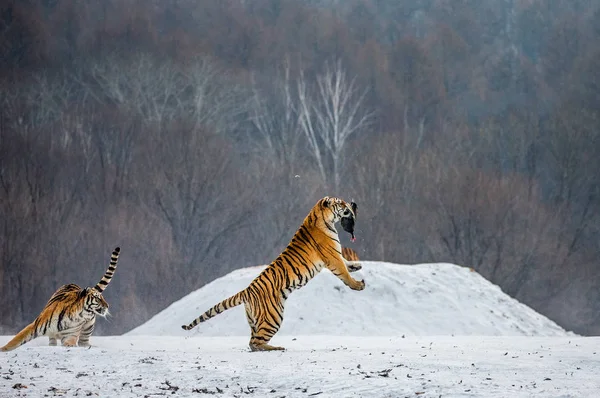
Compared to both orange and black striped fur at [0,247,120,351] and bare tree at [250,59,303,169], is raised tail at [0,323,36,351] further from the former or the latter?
bare tree at [250,59,303,169]

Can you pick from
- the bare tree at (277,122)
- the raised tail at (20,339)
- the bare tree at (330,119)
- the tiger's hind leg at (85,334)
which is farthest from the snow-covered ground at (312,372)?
the bare tree at (277,122)

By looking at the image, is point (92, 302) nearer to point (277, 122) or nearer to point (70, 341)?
point (70, 341)

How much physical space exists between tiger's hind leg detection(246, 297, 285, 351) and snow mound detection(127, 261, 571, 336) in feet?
22.8

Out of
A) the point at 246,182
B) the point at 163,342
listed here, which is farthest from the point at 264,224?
the point at 163,342

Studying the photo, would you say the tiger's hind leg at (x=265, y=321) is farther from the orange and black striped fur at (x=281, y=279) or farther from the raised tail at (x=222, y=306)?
the raised tail at (x=222, y=306)

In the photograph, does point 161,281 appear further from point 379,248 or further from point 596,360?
point 596,360

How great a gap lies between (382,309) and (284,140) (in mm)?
38829

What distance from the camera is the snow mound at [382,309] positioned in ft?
67.5

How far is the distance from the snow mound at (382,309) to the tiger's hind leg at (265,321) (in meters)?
6.94

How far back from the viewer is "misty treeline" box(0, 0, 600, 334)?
43.5 metres

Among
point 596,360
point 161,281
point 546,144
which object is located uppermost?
point 546,144

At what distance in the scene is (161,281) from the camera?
42594 mm

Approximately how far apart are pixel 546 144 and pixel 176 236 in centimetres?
2441

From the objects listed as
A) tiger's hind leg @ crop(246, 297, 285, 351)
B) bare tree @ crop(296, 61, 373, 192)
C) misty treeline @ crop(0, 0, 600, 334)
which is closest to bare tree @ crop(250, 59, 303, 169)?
misty treeline @ crop(0, 0, 600, 334)
